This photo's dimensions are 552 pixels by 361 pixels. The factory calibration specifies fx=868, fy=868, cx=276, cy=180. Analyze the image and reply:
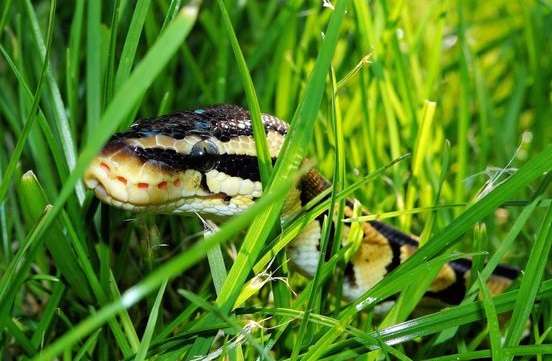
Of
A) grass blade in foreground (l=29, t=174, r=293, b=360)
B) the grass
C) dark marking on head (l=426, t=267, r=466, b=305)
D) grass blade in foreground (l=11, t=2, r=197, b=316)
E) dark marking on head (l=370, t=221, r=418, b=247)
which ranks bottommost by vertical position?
dark marking on head (l=426, t=267, r=466, b=305)

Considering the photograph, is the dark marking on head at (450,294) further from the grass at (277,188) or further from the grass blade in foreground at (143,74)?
the grass blade in foreground at (143,74)

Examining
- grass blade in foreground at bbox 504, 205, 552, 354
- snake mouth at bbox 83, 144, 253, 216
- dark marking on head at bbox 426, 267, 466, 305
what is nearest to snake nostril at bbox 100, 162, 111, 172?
snake mouth at bbox 83, 144, 253, 216

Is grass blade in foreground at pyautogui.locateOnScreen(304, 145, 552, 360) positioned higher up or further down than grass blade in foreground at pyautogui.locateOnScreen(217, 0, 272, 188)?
further down

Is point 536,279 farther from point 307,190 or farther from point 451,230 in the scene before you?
point 307,190

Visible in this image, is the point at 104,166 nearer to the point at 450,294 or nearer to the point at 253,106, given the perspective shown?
the point at 253,106

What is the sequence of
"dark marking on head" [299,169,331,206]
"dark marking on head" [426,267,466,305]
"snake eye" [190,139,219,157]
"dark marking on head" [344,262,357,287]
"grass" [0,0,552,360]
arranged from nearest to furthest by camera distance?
"grass" [0,0,552,360]
"snake eye" [190,139,219,157]
"dark marking on head" [299,169,331,206]
"dark marking on head" [344,262,357,287]
"dark marking on head" [426,267,466,305]

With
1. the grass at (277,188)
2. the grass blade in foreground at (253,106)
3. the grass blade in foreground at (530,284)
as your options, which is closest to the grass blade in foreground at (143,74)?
the grass at (277,188)

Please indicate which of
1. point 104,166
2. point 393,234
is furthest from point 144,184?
point 393,234

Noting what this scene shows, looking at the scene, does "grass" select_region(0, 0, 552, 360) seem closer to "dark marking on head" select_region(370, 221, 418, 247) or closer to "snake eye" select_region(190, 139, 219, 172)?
"dark marking on head" select_region(370, 221, 418, 247)
